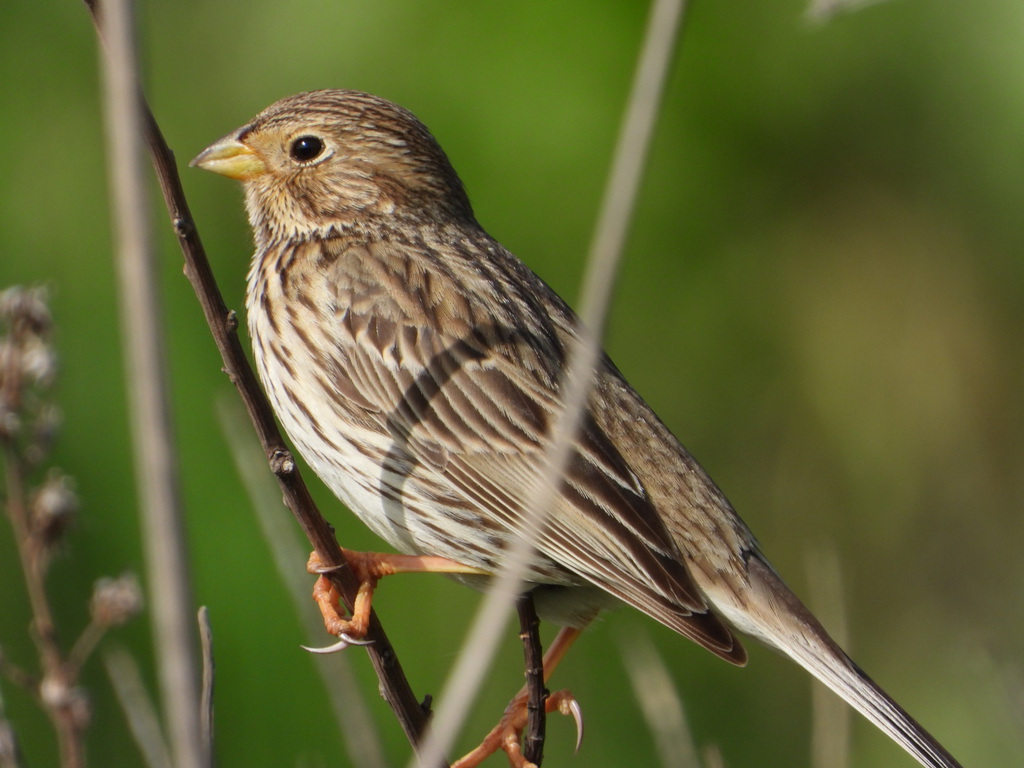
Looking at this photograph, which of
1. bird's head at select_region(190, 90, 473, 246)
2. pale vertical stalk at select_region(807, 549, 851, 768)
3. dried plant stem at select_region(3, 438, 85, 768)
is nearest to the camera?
dried plant stem at select_region(3, 438, 85, 768)

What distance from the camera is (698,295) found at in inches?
255

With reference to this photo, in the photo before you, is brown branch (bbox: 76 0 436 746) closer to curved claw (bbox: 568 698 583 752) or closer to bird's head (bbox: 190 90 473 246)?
curved claw (bbox: 568 698 583 752)

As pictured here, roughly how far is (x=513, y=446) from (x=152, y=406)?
2.20m

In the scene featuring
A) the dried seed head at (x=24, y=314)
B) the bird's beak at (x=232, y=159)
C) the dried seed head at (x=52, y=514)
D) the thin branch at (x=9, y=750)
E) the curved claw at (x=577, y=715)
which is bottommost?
the curved claw at (x=577, y=715)


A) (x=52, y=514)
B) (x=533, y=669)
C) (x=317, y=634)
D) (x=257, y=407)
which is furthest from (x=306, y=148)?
(x=317, y=634)

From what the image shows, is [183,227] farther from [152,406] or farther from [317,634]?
[152,406]

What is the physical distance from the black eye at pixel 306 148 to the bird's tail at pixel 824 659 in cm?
191

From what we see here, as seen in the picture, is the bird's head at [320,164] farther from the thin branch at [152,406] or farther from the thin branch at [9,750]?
the thin branch at [152,406]

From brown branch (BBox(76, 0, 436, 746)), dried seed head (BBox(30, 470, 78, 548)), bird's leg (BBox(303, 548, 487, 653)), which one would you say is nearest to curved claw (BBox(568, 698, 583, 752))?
bird's leg (BBox(303, 548, 487, 653))

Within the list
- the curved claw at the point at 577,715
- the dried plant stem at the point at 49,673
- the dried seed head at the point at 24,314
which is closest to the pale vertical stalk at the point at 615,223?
the dried plant stem at the point at 49,673

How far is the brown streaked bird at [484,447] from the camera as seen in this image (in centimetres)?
366

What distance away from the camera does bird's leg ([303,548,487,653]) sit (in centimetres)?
359

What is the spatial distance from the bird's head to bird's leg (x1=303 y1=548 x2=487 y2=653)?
1.12 metres

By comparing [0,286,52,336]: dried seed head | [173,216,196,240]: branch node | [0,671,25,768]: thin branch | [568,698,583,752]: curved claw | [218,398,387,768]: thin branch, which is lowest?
[568,698,583,752]: curved claw
